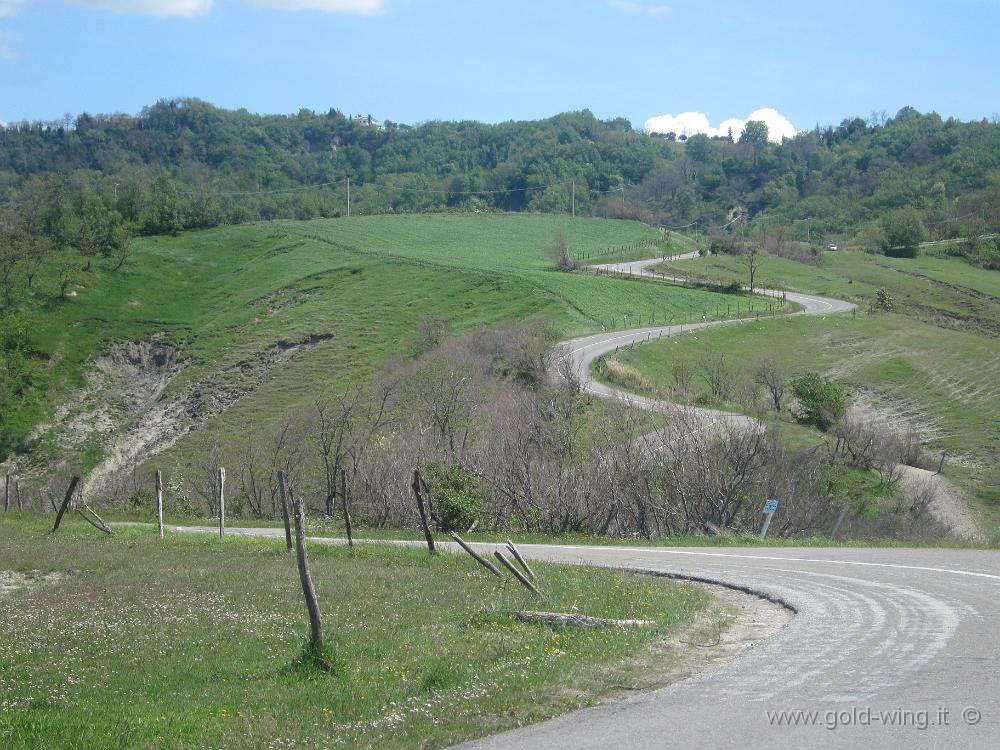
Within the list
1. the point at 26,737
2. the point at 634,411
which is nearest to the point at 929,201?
the point at 634,411

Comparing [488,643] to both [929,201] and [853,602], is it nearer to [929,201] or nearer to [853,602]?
[853,602]

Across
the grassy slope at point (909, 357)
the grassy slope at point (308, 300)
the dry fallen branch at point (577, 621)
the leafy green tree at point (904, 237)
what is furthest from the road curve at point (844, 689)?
the leafy green tree at point (904, 237)

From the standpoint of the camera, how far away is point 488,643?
12.8 m

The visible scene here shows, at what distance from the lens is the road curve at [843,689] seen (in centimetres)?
825

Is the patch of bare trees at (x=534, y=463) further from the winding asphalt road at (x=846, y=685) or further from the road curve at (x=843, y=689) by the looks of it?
the road curve at (x=843, y=689)

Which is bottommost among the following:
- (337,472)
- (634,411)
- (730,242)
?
(337,472)

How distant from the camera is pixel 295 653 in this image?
1273 centimetres

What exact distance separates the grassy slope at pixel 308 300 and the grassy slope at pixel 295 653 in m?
49.5

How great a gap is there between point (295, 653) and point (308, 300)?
86.7 m

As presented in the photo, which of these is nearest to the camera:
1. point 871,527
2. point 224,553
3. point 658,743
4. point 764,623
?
point 658,743

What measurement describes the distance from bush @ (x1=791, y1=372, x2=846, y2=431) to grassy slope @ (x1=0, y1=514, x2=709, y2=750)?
38.4m

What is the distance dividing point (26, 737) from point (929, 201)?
17954cm

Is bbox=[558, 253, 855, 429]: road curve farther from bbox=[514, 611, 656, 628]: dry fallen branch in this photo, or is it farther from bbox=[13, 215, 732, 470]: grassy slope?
bbox=[514, 611, 656, 628]: dry fallen branch

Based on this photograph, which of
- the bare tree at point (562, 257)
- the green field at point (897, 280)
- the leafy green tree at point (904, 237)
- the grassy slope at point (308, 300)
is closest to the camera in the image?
the grassy slope at point (308, 300)
